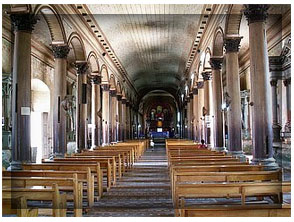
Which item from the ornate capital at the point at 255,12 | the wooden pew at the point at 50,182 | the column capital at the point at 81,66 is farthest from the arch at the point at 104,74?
the wooden pew at the point at 50,182

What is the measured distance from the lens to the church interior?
537 cm

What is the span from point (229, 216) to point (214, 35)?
37.4 feet

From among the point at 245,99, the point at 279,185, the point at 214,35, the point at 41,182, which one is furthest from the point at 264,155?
the point at 245,99

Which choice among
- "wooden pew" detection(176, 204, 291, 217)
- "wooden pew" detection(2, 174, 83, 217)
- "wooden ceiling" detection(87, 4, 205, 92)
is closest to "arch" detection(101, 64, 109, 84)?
"wooden ceiling" detection(87, 4, 205, 92)

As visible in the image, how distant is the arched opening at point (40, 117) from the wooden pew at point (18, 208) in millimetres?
13057

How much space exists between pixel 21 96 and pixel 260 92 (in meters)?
5.39

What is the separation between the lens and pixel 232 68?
11.4m


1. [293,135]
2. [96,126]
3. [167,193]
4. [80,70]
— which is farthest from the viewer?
[96,126]

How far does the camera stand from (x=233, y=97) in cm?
1145

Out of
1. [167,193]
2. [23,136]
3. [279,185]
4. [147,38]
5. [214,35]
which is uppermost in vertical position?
[147,38]

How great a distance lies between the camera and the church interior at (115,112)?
17.6ft

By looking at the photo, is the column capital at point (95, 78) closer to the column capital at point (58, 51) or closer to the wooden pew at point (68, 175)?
the column capital at point (58, 51)

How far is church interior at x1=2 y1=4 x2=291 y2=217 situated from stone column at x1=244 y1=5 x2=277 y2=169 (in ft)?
0.07

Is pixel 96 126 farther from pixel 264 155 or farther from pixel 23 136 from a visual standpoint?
pixel 264 155
